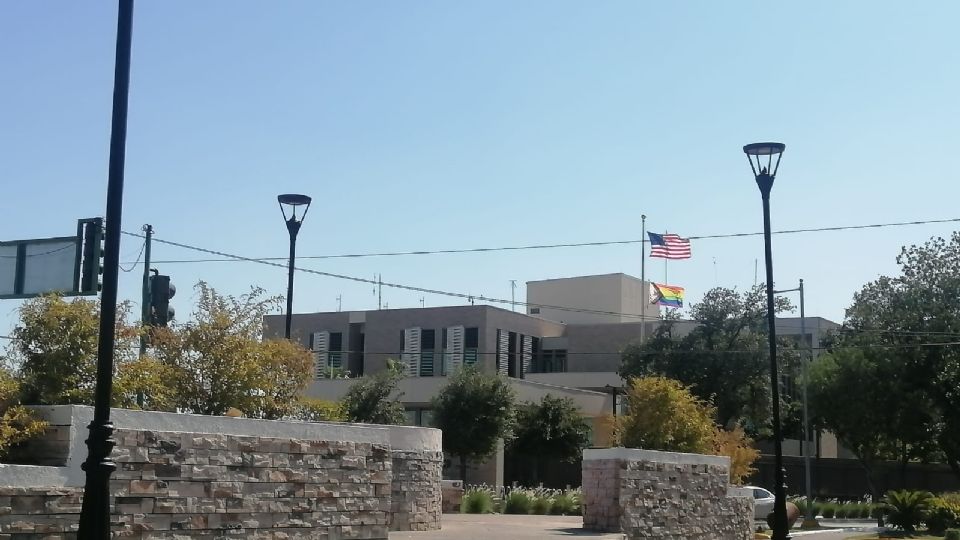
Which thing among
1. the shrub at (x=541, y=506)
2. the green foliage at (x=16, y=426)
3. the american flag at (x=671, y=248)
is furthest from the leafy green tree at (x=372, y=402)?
the green foliage at (x=16, y=426)

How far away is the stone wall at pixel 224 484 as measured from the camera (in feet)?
35.9

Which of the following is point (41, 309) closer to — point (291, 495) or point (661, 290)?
point (291, 495)

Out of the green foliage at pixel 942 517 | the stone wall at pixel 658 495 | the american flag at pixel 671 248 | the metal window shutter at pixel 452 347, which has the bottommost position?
the green foliage at pixel 942 517

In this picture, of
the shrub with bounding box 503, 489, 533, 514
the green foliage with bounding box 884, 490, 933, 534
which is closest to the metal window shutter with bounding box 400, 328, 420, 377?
the shrub with bounding box 503, 489, 533, 514

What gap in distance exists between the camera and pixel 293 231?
21.7 metres

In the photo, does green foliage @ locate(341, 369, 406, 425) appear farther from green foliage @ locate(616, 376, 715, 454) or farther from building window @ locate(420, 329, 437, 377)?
green foliage @ locate(616, 376, 715, 454)

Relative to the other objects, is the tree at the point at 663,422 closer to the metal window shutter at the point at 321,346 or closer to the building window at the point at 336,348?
the metal window shutter at the point at 321,346

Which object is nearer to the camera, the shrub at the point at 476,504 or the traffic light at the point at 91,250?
the traffic light at the point at 91,250

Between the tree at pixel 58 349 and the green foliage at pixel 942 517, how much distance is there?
26614mm

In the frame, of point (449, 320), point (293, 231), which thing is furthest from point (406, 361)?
point (293, 231)

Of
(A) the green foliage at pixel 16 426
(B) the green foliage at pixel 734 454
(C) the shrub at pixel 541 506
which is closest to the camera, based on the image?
(A) the green foliage at pixel 16 426

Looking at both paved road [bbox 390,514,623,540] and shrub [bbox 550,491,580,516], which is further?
shrub [bbox 550,491,580,516]

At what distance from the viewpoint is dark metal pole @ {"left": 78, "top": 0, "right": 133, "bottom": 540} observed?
32.8 feet

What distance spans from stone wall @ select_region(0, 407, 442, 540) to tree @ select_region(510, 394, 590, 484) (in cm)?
3218
